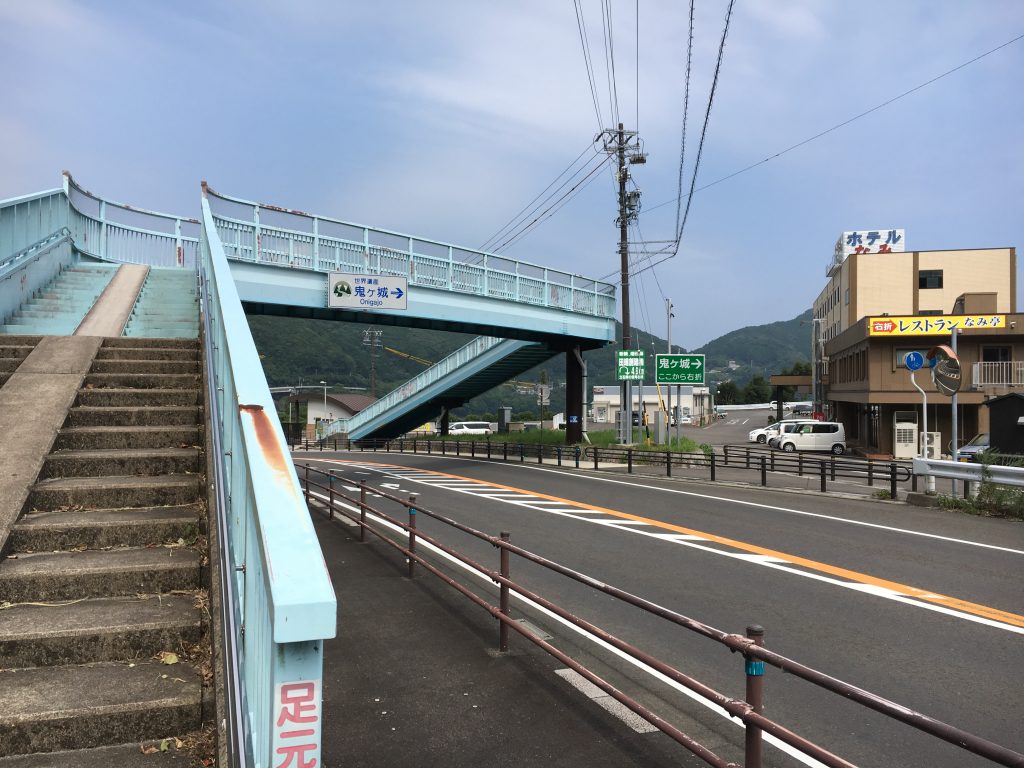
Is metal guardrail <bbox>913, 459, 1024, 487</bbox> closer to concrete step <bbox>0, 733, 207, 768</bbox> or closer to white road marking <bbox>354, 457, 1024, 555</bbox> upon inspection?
white road marking <bbox>354, 457, 1024, 555</bbox>

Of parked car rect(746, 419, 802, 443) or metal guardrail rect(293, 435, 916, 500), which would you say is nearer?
metal guardrail rect(293, 435, 916, 500)

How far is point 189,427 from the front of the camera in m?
6.67

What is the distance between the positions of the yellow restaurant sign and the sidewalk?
3505 centimetres

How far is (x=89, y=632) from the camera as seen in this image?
3965mm

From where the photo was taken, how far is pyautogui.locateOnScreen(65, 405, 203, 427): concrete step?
6.66 m

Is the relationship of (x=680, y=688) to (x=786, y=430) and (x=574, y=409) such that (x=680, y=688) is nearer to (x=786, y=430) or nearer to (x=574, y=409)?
(x=574, y=409)

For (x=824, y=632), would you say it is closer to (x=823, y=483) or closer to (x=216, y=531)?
(x=216, y=531)

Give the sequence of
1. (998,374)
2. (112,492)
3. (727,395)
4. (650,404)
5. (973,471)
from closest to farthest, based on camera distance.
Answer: (112,492)
(973,471)
(998,374)
(650,404)
(727,395)

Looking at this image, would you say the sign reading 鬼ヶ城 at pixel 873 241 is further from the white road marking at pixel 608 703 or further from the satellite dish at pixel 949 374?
the white road marking at pixel 608 703

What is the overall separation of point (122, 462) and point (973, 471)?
16111 mm

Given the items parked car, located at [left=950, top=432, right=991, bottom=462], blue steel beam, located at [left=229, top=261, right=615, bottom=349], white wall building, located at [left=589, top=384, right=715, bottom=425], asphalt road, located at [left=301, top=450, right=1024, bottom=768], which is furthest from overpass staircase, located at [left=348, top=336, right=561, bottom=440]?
white wall building, located at [left=589, top=384, right=715, bottom=425]

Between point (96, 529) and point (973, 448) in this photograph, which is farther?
point (973, 448)

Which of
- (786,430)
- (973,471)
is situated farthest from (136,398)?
(786,430)

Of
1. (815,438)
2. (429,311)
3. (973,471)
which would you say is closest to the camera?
(973,471)
